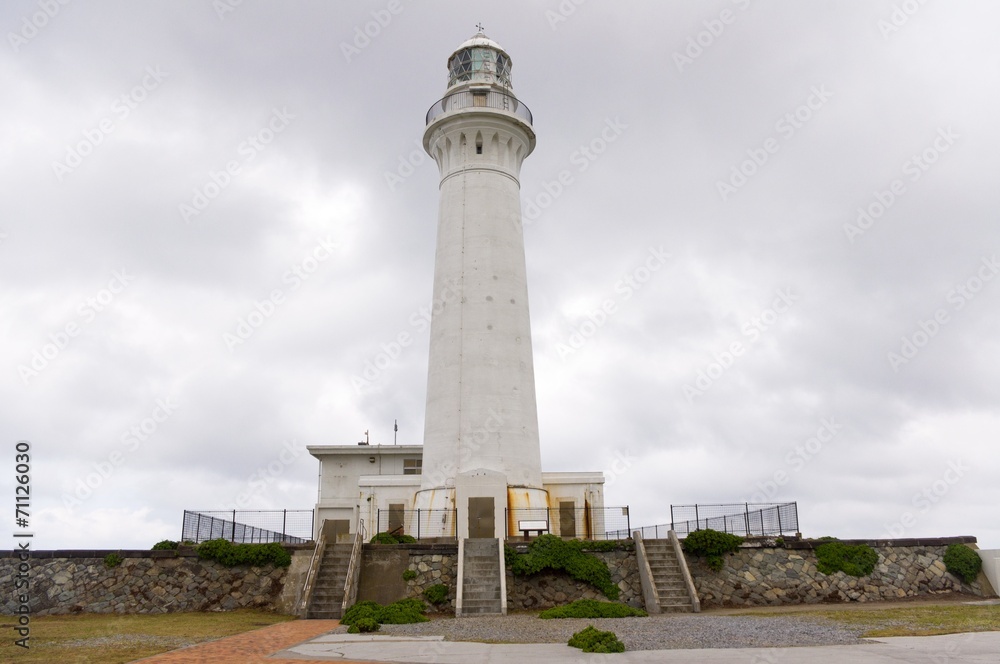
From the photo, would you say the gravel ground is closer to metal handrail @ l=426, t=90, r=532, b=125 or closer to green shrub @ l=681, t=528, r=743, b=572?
green shrub @ l=681, t=528, r=743, b=572

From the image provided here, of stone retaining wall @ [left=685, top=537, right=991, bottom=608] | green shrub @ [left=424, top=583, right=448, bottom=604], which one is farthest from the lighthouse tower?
stone retaining wall @ [left=685, top=537, right=991, bottom=608]

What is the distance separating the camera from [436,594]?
20.0 metres

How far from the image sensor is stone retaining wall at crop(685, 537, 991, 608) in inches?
821

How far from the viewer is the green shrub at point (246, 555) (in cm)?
2111

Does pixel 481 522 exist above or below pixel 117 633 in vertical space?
above

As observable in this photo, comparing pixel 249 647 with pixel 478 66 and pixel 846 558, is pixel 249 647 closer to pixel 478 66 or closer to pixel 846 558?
pixel 846 558

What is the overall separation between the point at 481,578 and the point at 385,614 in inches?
156

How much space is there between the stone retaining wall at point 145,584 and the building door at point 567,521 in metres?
9.56

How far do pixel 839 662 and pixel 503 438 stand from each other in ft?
54.4

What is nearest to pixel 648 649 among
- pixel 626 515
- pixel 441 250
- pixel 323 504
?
pixel 626 515

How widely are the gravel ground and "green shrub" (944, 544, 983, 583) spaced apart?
9.07 meters

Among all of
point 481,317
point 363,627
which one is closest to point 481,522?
point 481,317

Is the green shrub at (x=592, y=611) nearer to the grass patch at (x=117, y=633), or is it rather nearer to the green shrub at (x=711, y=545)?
the green shrub at (x=711, y=545)

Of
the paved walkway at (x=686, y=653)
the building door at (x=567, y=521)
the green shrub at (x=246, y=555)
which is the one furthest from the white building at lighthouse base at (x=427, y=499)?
the paved walkway at (x=686, y=653)
